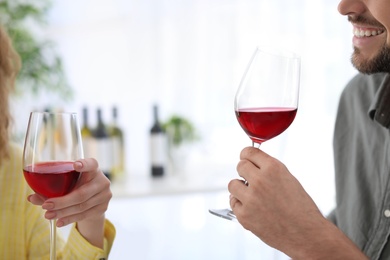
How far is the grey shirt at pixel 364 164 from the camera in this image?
1481 mm

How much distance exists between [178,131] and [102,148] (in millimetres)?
435

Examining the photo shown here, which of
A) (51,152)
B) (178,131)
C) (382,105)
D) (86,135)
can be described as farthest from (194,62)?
(51,152)

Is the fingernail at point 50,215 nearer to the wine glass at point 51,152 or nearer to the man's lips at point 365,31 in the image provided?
the wine glass at point 51,152

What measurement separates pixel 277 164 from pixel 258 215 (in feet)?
0.31

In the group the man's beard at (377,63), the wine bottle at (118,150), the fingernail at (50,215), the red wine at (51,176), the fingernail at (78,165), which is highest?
the man's beard at (377,63)

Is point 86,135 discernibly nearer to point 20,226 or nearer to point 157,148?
point 157,148

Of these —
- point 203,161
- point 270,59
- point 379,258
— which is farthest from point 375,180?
point 203,161

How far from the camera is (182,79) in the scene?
12.8 feet

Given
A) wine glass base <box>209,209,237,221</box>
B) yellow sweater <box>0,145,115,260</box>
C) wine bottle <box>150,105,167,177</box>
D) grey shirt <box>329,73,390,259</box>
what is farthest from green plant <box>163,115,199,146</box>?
wine glass base <box>209,209,237,221</box>

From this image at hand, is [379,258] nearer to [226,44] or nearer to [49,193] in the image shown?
[49,193]

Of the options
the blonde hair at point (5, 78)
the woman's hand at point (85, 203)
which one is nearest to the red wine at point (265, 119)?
the woman's hand at point (85, 203)

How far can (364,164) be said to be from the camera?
62.7 inches

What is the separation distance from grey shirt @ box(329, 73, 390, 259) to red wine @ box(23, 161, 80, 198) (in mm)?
775

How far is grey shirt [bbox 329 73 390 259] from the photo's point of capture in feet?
4.86
